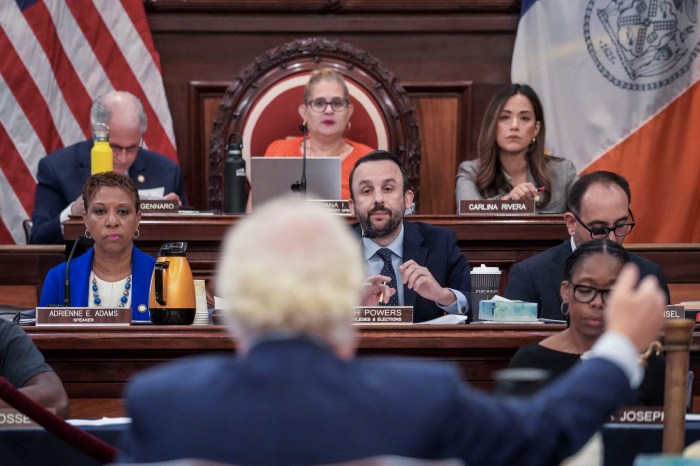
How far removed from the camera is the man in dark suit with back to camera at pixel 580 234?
427 cm

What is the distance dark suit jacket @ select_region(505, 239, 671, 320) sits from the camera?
427 cm

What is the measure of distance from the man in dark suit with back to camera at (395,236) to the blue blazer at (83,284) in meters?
0.81

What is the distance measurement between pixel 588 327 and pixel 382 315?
2.41ft

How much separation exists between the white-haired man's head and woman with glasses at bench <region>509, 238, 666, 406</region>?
1629 mm

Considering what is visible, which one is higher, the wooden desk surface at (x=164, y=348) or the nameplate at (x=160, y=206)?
the nameplate at (x=160, y=206)

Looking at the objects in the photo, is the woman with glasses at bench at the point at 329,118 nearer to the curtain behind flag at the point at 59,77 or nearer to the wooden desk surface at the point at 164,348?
the curtain behind flag at the point at 59,77

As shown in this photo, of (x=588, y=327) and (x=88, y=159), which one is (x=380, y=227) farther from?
(x=88, y=159)

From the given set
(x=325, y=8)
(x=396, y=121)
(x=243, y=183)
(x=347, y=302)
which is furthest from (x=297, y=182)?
(x=347, y=302)

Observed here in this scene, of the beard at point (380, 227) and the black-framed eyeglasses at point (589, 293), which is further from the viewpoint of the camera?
the beard at point (380, 227)

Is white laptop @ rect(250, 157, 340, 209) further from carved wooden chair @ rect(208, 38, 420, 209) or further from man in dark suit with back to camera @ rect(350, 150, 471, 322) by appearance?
carved wooden chair @ rect(208, 38, 420, 209)

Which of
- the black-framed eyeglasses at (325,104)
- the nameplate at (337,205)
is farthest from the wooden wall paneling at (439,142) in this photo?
the nameplate at (337,205)

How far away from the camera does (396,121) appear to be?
6.41m

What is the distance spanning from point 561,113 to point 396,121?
2.98ft

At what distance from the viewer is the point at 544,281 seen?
14.1 feet
